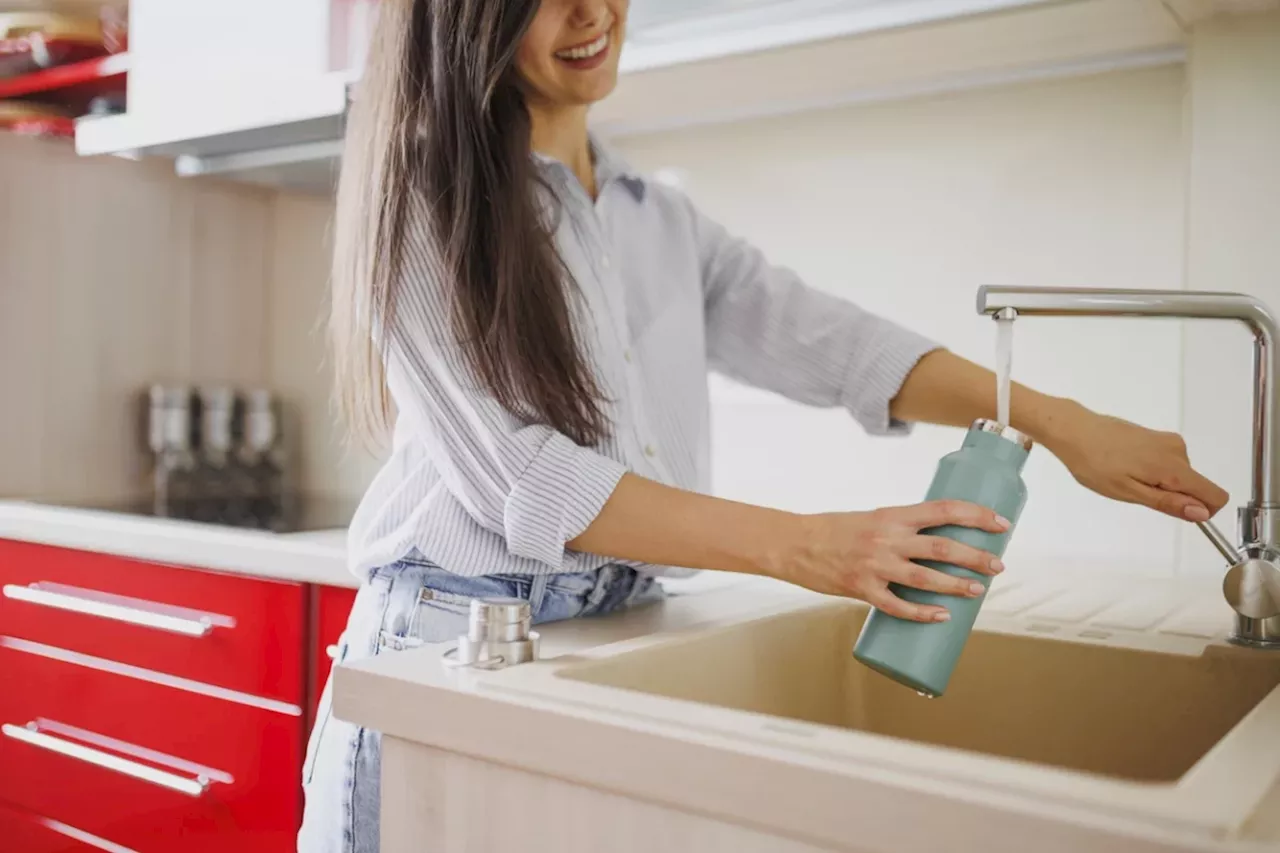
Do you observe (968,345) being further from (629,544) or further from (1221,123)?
(629,544)

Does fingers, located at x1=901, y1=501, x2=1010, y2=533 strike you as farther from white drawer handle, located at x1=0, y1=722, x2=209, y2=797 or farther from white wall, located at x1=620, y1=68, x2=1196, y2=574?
white drawer handle, located at x1=0, y1=722, x2=209, y2=797

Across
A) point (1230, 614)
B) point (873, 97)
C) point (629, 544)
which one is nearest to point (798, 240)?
point (873, 97)

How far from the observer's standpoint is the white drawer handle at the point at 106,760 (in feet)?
4.78

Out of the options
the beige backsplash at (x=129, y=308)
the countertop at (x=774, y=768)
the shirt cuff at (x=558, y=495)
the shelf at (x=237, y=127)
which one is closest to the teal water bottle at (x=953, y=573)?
the countertop at (x=774, y=768)

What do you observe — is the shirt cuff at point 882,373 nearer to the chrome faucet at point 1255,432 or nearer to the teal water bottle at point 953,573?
the chrome faucet at point 1255,432

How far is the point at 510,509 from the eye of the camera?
0.84 m

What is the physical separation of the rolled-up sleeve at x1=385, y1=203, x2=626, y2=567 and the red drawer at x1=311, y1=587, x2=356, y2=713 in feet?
1.72

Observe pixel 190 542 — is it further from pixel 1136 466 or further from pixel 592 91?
pixel 1136 466

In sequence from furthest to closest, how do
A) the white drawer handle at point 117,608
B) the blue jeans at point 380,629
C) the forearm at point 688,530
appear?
the white drawer handle at point 117,608
the blue jeans at point 380,629
the forearm at point 688,530

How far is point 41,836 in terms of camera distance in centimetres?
167

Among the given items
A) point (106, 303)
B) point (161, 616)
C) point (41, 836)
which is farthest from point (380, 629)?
point (106, 303)

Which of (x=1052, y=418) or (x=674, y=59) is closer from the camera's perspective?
(x=1052, y=418)

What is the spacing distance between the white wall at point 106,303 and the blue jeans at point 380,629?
1.30 metres

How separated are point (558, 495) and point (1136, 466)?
471mm
